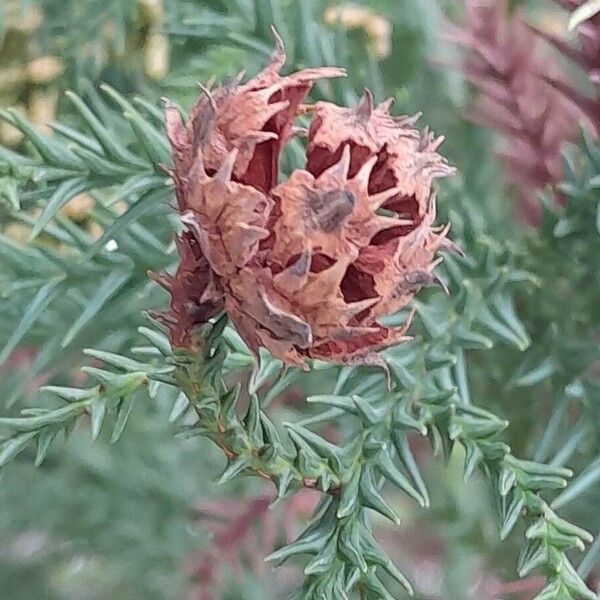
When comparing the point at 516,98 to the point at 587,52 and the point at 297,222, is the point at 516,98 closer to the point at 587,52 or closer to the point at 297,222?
the point at 587,52

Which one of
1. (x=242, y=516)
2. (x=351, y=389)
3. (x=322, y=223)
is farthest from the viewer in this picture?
(x=242, y=516)

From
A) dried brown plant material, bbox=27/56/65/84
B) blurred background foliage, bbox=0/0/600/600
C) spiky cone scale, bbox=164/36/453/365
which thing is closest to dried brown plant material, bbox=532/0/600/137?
blurred background foliage, bbox=0/0/600/600

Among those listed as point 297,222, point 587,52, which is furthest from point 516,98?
point 297,222

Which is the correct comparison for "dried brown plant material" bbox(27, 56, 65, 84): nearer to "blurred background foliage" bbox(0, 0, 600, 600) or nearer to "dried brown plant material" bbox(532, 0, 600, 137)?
"blurred background foliage" bbox(0, 0, 600, 600)

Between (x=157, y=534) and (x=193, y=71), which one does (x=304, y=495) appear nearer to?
(x=157, y=534)

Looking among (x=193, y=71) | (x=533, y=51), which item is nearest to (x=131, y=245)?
(x=193, y=71)

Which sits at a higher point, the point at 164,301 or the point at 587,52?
the point at 587,52
